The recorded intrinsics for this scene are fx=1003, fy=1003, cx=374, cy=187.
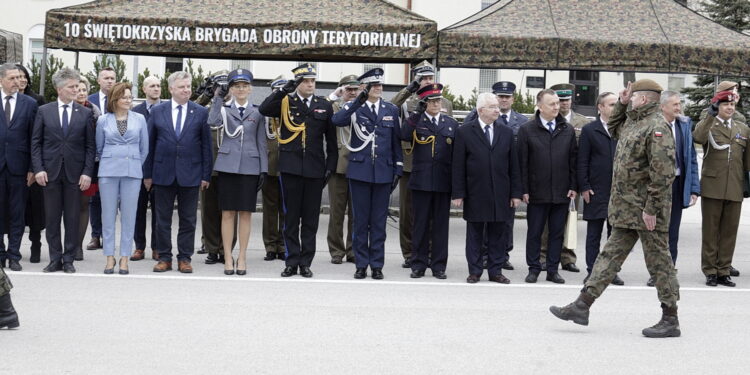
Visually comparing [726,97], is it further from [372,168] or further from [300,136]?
[300,136]

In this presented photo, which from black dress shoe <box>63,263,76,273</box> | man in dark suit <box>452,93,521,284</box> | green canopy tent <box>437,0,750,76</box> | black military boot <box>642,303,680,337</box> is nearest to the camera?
black military boot <box>642,303,680,337</box>

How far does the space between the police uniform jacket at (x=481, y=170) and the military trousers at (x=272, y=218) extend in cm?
227

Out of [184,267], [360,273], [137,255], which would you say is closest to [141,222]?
[137,255]

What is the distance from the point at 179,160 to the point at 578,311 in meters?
4.53

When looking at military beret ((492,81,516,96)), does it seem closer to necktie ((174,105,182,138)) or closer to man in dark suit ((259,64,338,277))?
man in dark suit ((259,64,338,277))

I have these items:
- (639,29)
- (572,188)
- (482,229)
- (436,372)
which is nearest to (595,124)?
(572,188)

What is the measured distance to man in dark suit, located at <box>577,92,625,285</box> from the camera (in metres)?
10.1

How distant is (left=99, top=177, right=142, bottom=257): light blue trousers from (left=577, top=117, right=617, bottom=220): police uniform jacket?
4462 mm

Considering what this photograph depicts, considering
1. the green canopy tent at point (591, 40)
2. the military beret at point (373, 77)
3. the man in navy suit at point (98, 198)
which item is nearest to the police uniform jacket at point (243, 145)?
the military beret at point (373, 77)

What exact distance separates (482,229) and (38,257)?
4590mm

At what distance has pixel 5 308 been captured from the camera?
6758 mm

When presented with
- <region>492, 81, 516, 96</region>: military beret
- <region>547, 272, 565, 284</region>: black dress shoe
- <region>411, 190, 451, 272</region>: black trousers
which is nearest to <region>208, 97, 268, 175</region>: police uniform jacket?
<region>411, 190, 451, 272</region>: black trousers

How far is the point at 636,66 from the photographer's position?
44.4 ft

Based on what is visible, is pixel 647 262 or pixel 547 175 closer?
pixel 647 262
